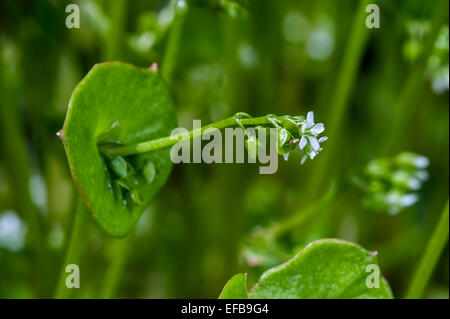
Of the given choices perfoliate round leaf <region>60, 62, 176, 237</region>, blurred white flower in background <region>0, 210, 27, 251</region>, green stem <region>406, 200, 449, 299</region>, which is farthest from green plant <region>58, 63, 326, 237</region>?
blurred white flower in background <region>0, 210, 27, 251</region>

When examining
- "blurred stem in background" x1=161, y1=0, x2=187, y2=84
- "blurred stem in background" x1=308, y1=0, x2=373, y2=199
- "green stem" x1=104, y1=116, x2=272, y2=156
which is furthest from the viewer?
"blurred stem in background" x1=308, y1=0, x2=373, y2=199

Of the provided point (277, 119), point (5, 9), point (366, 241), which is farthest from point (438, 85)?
point (5, 9)

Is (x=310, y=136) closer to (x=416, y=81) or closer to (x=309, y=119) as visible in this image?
(x=309, y=119)

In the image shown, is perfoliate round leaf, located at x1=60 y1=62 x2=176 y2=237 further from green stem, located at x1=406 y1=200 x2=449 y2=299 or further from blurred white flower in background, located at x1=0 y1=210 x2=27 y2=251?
blurred white flower in background, located at x1=0 y1=210 x2=27 y2=251

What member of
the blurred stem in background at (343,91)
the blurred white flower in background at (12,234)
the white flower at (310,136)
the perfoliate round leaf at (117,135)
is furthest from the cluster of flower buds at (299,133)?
the blurred white flower in background at (12,234)

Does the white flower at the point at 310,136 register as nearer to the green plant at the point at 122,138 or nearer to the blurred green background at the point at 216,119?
the green plant at the point at 122,138
